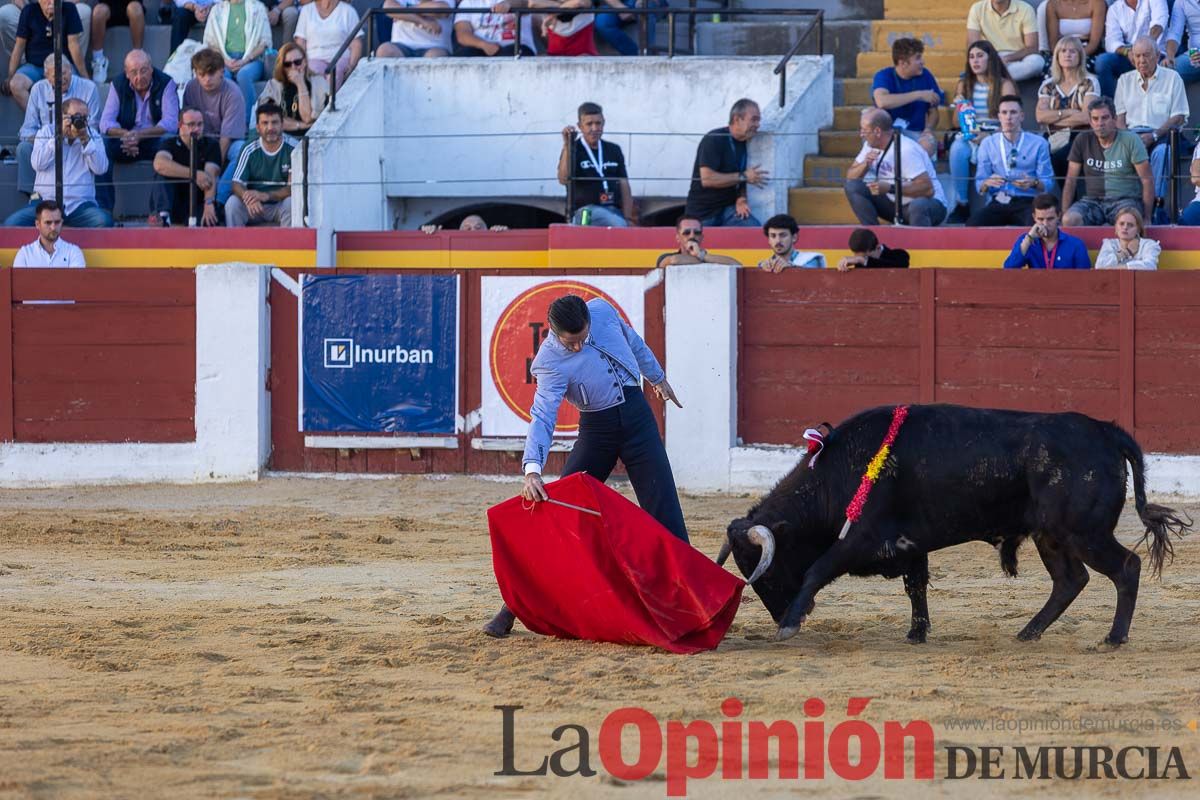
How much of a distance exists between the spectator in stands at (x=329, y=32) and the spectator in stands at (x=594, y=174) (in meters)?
2.57

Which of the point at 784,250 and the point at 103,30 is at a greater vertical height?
the point at 103,30

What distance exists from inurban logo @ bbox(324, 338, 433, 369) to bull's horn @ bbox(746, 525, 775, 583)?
15.7 ft

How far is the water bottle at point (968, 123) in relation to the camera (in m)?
11.5

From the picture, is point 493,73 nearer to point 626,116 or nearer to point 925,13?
point 626,116

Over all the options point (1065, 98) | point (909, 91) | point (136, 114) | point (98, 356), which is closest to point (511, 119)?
point (136, 114)

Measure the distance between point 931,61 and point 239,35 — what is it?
17.1 ft

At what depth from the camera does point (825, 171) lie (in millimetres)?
12367

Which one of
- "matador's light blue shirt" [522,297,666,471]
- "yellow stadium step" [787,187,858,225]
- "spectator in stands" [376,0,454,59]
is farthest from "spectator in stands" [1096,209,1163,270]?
"spectator in stands" [376,0,454,59]

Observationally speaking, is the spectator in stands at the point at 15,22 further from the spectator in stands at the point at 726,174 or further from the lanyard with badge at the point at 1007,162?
the lanyard with badge at the point at 1007,162

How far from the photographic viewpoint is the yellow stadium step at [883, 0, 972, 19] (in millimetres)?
13508

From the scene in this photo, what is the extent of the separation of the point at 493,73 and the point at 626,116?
1.08 meters

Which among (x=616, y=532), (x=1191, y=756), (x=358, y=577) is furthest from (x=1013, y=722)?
(x=358, y=577)

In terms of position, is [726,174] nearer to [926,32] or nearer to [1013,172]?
[1013,172]
